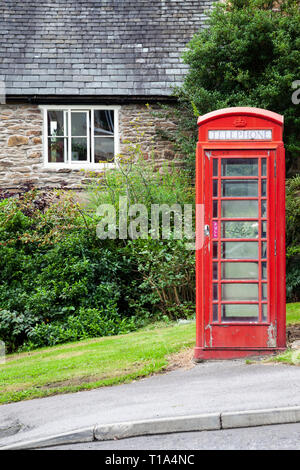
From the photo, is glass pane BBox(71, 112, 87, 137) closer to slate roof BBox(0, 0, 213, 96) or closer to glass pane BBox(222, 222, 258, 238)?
slate roof BBox(0, 0, 213, 96)

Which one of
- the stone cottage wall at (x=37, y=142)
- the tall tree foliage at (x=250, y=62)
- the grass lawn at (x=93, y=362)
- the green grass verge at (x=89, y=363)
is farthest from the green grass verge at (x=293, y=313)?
the stone cottage wall at (x=37, y=142)

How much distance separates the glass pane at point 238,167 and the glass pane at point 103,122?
32.0 feet

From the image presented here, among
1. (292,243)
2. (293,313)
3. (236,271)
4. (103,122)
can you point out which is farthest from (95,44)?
(236,271)

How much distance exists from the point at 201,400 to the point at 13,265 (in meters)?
6.99

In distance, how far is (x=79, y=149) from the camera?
16.6 m

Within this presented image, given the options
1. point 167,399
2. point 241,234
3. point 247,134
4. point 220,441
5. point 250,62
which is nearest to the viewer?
point 220,441

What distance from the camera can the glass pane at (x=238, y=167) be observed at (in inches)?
281

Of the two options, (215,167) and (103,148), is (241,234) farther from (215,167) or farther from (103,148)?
(103,148)

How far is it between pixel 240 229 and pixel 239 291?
76 cm

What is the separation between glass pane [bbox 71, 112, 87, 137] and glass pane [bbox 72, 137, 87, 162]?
0.17 m

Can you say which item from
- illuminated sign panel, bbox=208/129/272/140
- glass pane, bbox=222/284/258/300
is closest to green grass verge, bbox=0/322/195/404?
glass pane, bbox=222/284/258/300

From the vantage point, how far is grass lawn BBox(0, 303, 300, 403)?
23.1 ft
